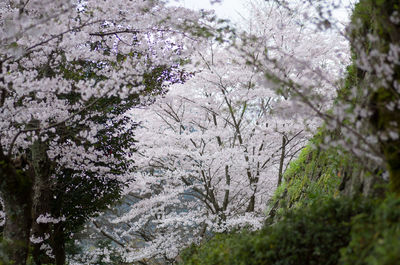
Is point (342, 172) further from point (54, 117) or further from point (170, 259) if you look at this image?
point (170, 259)

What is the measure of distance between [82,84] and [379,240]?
5.30 metres

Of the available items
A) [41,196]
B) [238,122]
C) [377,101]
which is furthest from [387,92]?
[41,196]

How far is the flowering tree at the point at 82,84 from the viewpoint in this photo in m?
6.92

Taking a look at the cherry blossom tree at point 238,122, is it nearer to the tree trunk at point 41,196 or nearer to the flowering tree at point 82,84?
the flowering tree at point 82,84

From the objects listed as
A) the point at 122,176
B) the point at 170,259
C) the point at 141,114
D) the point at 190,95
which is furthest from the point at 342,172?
the point at 141,114

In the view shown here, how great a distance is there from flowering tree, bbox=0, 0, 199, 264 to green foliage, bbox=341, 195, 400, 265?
14.6 feet

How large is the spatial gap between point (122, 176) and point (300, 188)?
4.96 m

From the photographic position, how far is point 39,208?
8758 mm

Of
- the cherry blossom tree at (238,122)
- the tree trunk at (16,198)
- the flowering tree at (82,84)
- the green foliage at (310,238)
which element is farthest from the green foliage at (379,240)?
the cherry blossom tree at (238,122)

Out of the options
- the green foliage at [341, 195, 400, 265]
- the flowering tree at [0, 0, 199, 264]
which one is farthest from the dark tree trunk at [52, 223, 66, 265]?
the green foliage at [341, 195, 400, 265]

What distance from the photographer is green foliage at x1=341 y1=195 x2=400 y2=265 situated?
2061 mm

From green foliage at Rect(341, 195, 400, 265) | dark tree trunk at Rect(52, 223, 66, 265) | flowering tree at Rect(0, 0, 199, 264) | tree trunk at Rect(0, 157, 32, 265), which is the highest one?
flowering tree at Rect(0, 0, 199, 264)

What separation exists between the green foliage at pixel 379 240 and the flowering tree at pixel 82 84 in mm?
4451

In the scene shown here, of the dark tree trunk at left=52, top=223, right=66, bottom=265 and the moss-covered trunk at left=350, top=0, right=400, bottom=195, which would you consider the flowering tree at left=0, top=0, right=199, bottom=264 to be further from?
the moss-covered trunk at left=350, top=0, right=400, bottom=195
